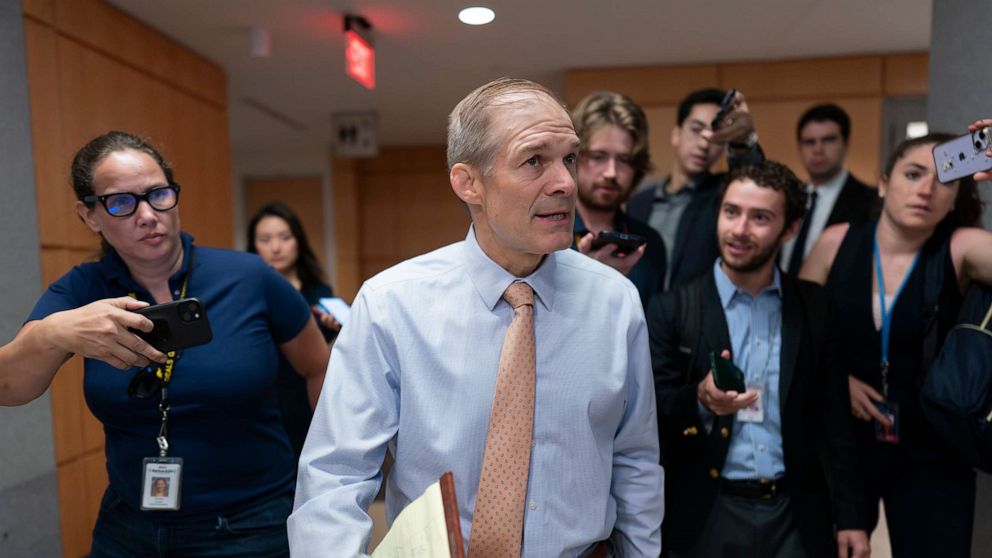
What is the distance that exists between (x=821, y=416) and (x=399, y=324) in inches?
53.8

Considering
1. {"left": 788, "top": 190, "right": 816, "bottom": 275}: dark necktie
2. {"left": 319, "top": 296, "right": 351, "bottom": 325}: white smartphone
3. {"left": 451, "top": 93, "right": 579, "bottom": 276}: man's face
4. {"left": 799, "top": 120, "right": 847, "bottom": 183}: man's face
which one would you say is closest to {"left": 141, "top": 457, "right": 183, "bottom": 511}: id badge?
{"left": 451, "top": 93, "right": 579, "bottom": 276}: man's face

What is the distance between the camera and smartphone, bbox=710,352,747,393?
1.60 meters

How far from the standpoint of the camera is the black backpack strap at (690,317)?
6.16 ft

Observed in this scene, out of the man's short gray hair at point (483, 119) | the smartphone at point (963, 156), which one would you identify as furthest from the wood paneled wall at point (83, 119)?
the smartphone at point (963, 156)

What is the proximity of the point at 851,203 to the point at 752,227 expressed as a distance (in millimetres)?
1956

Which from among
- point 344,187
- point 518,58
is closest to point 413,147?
point 344,187

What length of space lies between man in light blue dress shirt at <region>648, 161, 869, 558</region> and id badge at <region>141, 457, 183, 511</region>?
1238 millimetres

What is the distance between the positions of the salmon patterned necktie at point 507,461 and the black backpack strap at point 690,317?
852 mm

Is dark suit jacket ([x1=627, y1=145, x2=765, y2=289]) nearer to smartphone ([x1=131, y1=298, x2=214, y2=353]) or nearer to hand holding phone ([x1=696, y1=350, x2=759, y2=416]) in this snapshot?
hand holding phone ([x1=696, y1=350, x2=759, y2=416])

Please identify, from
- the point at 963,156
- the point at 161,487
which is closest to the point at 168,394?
the point at 161,487

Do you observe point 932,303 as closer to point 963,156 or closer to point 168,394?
point 963,156

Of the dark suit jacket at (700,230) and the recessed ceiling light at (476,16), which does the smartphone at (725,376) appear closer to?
the dark suit jacket at (700,230)

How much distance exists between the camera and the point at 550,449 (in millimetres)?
1197

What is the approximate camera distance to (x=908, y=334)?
1.96m
